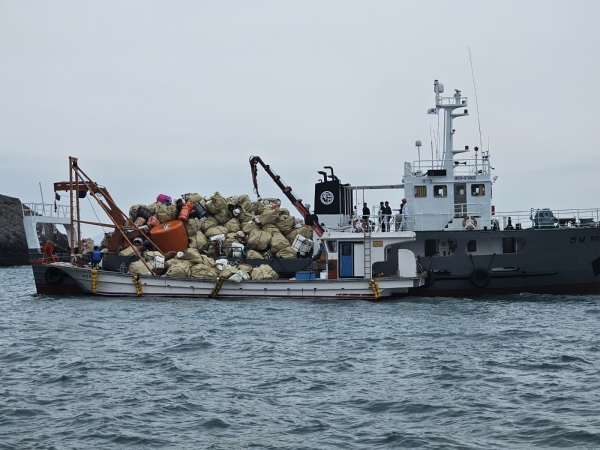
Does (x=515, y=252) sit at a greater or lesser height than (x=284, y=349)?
greater

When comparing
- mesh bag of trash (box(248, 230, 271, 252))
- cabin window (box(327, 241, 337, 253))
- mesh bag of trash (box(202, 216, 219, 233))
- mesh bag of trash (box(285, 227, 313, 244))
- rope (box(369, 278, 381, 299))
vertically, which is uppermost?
mesh bag of trash (box(202, 216, 219, 233))

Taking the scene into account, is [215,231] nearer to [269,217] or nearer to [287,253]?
[269,217]

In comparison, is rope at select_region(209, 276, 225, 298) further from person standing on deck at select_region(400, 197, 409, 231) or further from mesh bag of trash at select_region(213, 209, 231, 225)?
person standing on deck at select_region(400, 197, 409, 231)

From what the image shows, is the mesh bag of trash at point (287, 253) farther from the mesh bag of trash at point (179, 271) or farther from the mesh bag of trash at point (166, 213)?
the mesh bag of trash at point (166, 213)

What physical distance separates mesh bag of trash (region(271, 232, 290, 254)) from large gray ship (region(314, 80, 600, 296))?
288 cm

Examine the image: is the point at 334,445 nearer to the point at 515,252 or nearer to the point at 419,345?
the point at 419,345

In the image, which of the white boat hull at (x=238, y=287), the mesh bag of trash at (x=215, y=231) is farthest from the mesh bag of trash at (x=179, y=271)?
the mesh bag of trash at (x=215, y=231)

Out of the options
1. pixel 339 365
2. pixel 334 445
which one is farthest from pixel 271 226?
pixel 334 445

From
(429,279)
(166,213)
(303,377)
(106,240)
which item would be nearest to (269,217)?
(166,213)

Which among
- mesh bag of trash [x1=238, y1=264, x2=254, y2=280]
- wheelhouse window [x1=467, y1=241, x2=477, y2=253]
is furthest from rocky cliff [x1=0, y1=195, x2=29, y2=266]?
wheelhouse window [x1=467, y1=241, x2=477, y2=253]

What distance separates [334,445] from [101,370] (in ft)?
24.9

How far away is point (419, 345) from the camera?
20547 millimetres

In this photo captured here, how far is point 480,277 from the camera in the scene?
30.2 m

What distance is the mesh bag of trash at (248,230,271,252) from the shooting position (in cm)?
3303
